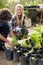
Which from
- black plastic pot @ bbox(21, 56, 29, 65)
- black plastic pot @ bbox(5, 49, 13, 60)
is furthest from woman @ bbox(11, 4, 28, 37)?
black plastic pot @ bbox(21, 56, 29, 65)

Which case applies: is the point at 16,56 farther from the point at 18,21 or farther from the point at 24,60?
the point at 18,21

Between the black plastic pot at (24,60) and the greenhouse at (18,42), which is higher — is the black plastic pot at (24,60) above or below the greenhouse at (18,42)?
below

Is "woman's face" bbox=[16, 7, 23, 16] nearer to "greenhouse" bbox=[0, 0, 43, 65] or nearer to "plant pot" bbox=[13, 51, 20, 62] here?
"greenhouse" bbox=[0, 0, 43, 65]

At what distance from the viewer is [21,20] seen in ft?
14.7

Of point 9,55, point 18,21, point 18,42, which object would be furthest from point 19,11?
point 9,55

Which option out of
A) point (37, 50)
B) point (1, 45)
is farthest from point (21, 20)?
point (37, 50)

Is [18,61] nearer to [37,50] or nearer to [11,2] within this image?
[37,50]

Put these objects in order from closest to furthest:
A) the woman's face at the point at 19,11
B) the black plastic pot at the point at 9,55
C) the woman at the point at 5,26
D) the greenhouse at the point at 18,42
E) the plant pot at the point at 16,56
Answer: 1. the greenhouse at the point at 18,42
2. the plant pot at the point at 16,56
3. the black plastic pot at the point at 9,55
4. the woman at the point at 5,26
5. the woman's face at the point at 19,11

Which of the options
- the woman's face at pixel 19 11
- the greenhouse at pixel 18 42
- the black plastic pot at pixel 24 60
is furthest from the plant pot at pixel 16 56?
the woman's face at pixel 19 11

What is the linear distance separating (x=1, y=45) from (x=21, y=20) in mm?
693

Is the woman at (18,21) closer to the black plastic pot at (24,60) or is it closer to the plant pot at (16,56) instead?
the plant pot at (16,56)

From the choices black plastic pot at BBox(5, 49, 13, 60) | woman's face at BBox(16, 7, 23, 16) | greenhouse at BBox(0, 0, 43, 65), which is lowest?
black plastic pot at BBox(5, 49, 13, 60)

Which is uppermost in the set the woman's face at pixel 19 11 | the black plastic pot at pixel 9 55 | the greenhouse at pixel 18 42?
the woman's face at pixel 19 11

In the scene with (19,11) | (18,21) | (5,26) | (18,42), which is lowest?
(18,42)
